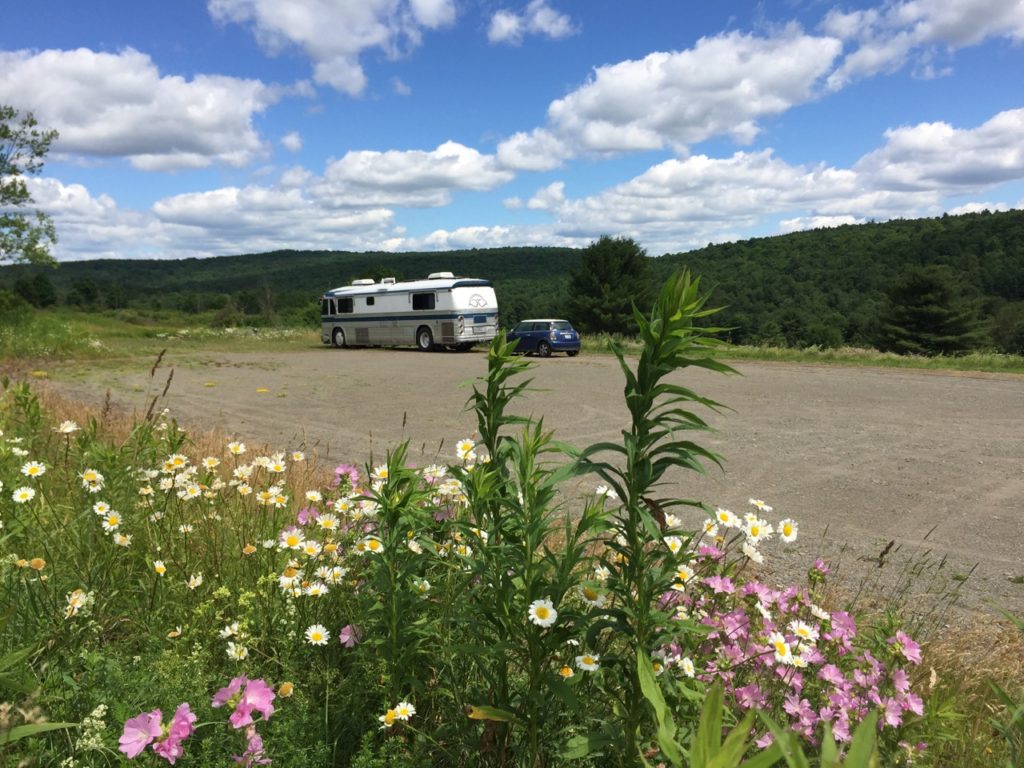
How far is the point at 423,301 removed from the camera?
27688 millimetres

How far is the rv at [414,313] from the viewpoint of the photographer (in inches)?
1056

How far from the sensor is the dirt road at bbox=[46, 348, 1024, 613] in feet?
16.8

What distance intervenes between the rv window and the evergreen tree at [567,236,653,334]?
73.7 ft

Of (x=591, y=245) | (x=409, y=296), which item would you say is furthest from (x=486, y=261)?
(x=409, y=296)

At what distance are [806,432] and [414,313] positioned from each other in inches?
819

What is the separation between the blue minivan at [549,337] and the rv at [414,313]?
7.67 ft

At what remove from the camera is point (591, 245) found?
165ft

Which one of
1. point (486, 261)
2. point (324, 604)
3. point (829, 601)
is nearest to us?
point (324, 604)

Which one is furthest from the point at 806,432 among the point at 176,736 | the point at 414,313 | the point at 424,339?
the point at 414,313

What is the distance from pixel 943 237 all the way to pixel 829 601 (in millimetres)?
107831

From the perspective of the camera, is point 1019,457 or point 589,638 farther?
point 1019,457

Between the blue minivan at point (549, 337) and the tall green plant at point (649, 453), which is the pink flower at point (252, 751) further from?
the blue minivan at point (549, 337)

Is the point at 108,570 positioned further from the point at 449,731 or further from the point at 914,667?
the point at 914,667

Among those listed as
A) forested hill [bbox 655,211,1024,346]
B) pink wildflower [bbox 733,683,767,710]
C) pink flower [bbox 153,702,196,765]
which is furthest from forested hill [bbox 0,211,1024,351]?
pink wildflower [bbox 733,683,767,710]
